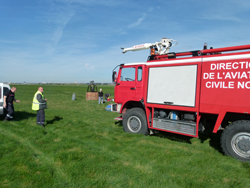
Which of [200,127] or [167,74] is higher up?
[167,74]

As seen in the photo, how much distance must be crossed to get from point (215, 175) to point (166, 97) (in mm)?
2888

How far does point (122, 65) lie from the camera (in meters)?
8.04

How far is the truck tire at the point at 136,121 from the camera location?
7324 millimetres

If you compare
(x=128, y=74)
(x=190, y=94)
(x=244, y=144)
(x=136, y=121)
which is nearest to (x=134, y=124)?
(x=136, y=121)

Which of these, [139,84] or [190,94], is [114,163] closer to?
[190,94]

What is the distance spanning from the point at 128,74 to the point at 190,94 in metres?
2.78

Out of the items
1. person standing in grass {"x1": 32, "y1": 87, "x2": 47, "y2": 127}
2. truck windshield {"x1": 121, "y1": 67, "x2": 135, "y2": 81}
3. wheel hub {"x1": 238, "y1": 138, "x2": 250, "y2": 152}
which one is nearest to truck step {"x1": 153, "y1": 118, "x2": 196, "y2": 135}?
wheel hub {"x1": 238, "y1": 138, "x2": 250, "y2": 152}

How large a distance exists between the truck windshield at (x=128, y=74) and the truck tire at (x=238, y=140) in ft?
12.6

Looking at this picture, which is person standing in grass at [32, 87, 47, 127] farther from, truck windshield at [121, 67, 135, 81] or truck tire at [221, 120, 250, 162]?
truck tire at [221, 120, 250, 162]

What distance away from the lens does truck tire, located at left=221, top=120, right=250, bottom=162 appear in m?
5.02

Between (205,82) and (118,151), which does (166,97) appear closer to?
(205,82)

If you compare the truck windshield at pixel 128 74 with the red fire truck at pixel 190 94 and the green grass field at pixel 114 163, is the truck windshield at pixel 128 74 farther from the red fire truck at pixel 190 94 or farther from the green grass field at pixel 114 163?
the green grass field at pixel 114 163

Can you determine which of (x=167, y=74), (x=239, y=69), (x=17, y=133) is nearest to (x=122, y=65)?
(x=167, y=74)

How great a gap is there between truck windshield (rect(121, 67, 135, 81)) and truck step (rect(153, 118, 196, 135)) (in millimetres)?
1940
